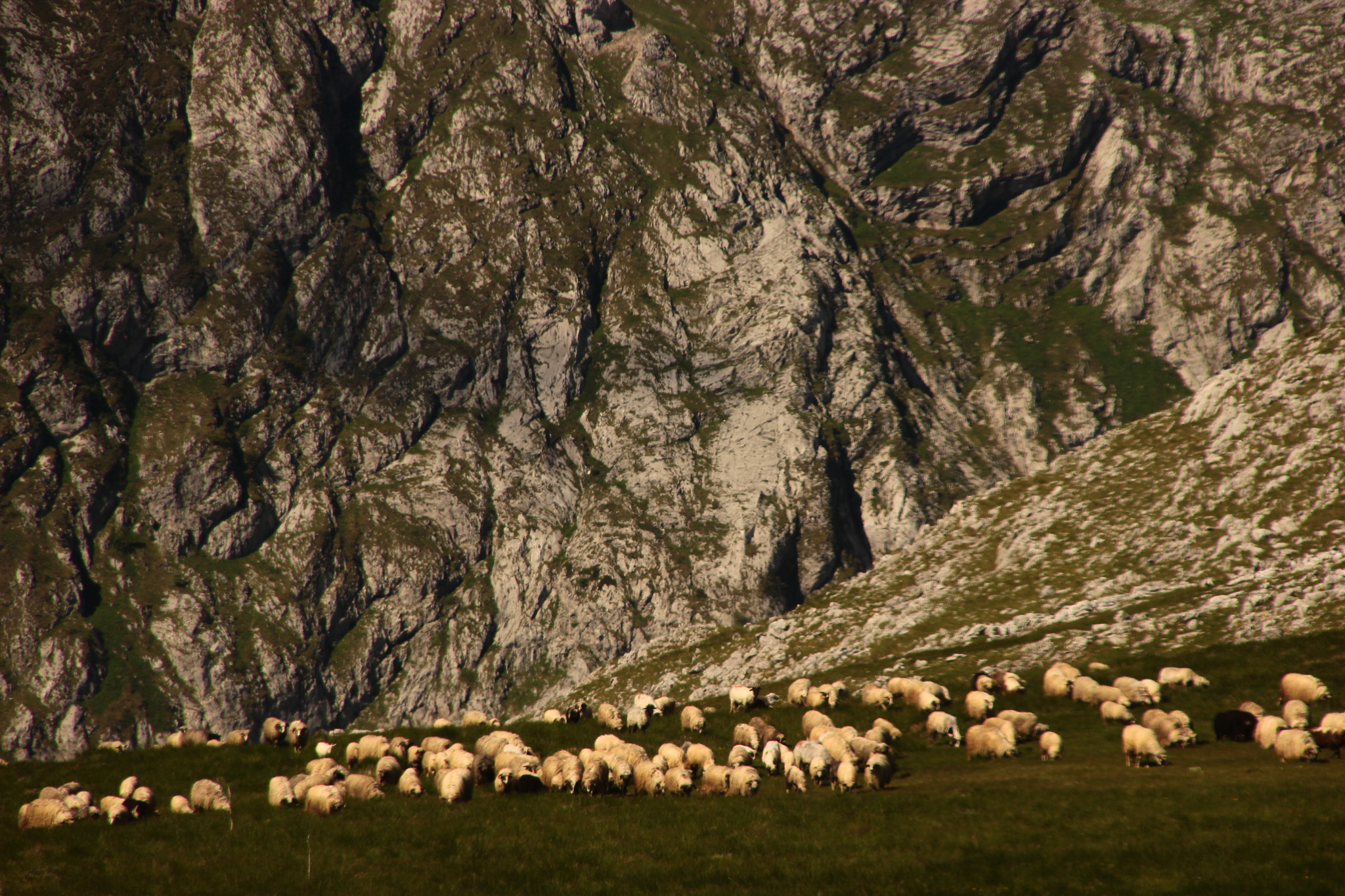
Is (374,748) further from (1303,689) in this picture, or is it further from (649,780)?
(1303,689)

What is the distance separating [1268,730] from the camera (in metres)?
35.0

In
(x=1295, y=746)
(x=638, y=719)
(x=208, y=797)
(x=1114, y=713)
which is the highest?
(x=638, y=719)

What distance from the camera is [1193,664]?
152 feet

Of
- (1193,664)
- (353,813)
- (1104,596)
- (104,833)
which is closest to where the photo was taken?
(104,833)

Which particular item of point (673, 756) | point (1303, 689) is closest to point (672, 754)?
point (673, 756)

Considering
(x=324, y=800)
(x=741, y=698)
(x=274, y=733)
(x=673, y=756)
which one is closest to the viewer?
(x=324, y=800)

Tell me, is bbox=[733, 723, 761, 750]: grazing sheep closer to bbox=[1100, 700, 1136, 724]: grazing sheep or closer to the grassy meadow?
the grassy meadow

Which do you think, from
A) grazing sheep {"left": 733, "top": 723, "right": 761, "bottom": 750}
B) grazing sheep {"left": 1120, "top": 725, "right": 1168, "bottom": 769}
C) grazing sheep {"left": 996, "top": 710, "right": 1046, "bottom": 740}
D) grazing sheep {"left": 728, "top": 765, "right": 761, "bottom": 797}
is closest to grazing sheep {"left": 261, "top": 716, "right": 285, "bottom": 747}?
grazing sheep {"left": 733, "top": 723, "right": 761, "bottom": 750}

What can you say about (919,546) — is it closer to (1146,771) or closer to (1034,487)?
(1034,487)

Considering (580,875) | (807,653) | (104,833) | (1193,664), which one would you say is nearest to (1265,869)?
(580,875)

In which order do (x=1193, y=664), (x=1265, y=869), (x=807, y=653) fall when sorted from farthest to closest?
(x=807, y=653)
(x=1193, y=664)
(x=1265, y=869)

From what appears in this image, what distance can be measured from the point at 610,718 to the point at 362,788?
13892mm

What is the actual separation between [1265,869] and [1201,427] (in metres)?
70.9

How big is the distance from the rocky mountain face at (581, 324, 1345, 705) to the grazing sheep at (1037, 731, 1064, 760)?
2344cm
